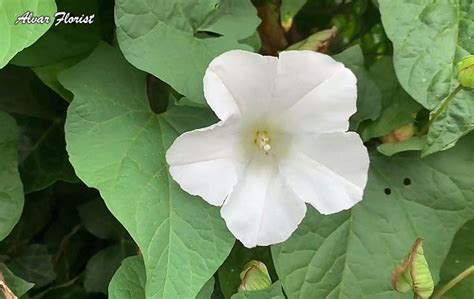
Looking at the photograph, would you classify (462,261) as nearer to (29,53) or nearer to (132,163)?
(132,163)

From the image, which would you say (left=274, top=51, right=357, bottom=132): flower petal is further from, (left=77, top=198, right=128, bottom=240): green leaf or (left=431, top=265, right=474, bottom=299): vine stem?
(left=77, top=198, right=128, bottom=240): green leaf

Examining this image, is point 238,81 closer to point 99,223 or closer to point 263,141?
point 263,141

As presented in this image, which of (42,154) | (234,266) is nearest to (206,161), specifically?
(234,266)

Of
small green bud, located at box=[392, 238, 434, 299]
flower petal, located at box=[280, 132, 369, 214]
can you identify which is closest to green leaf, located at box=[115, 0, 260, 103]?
flower petal, located at box=[280, 132, 369, 214]

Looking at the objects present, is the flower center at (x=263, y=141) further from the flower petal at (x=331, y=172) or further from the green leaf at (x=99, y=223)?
the green leaf at (x=99, y=223)

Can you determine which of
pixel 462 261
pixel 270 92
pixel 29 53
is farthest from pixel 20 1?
pixel 462 261

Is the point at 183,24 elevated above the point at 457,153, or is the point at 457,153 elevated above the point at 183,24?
the point at 183,24
